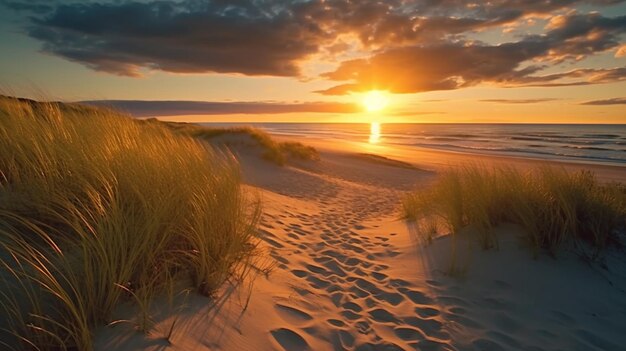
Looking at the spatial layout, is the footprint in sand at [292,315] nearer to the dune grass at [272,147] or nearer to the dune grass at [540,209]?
the dune grass at [540,209]

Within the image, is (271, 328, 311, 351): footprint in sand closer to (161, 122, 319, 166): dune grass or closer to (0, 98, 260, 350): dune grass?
(0, 98, 260, 350): dune grass

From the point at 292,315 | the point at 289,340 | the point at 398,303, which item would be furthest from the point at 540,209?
the point at 289,340

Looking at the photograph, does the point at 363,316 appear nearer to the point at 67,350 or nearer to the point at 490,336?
the point at 490,336

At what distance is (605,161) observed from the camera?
20344mm

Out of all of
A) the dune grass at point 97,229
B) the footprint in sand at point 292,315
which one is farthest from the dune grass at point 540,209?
the dune grass at point 97,229

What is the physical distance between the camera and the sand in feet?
7.87

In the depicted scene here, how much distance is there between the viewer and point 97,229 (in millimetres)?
2281

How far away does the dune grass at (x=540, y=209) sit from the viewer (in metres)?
4.05

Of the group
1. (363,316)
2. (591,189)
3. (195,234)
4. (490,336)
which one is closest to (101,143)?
(195,234)

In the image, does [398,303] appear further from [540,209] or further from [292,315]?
[540,209]

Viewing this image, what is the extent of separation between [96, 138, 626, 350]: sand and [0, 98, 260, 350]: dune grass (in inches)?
8.3

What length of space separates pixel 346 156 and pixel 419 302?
60.2 ft

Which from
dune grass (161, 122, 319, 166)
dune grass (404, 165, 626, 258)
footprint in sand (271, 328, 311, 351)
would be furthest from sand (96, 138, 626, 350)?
dune grass (161, 122, 319, 166)

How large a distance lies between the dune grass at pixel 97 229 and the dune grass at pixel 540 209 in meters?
3.15
